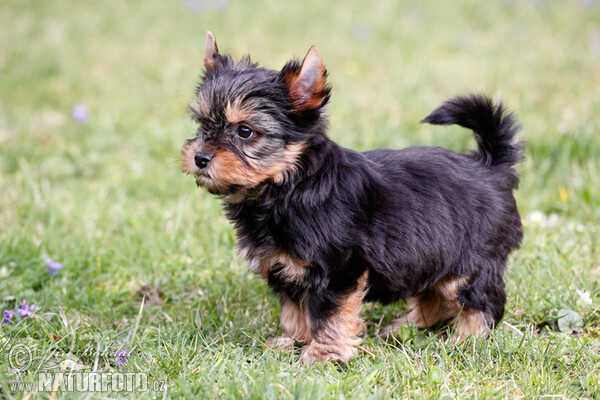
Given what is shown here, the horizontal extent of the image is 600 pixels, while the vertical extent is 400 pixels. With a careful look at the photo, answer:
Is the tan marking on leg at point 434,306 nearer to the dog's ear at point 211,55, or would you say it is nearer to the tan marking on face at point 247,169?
the tan marking on face at point 247,169

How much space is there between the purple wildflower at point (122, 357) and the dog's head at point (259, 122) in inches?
39.1

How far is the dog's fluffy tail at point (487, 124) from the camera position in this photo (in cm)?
360

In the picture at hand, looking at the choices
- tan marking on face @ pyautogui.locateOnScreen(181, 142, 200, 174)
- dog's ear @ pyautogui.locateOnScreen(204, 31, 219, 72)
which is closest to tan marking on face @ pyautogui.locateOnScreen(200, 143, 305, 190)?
tan marking on face @ pyautogui.locateOnScreen(181, 142, 200, 174)

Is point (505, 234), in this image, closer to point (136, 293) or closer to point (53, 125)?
point (136, 293)

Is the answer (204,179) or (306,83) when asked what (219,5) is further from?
(204,179)

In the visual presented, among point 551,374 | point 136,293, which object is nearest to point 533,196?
point 551,374

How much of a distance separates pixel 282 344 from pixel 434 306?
40.4 inches

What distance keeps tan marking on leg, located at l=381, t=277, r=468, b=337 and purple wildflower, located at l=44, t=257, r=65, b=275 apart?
2.28m

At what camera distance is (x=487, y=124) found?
3.67m

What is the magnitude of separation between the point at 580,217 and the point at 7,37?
854 cm

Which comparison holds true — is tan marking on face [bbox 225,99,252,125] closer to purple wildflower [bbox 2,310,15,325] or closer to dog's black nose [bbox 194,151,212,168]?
dog's black nose [bbox 194,151,212,168]

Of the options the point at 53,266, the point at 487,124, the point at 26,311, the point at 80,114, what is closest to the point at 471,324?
the point at 487,124

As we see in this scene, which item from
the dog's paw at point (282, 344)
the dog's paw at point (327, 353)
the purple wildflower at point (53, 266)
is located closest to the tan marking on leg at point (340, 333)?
the dog's paw at point (327, 353)

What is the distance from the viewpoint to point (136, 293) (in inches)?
164
